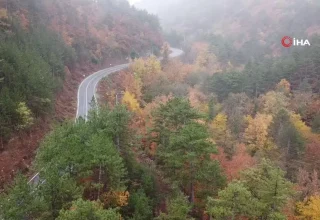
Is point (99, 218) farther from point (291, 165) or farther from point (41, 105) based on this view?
point (291, 165)

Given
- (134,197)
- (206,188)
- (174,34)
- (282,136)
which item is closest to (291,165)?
(282,136)

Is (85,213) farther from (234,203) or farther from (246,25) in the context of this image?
(246,25)

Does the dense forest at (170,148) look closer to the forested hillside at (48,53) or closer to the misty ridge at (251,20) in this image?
the forested hillside at (48,53)

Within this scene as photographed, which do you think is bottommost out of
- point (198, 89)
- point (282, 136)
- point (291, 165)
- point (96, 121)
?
point (291, 165)

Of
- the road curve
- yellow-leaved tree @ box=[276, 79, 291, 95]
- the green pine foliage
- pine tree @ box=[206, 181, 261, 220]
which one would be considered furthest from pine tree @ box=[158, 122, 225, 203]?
yellow-leaved tree @ box=[276, 79, 291, 95]

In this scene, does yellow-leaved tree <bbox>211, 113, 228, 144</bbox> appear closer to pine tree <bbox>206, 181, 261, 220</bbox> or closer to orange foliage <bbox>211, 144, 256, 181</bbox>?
orange foliage <bbox>211, 144, 256, 181</bbox>

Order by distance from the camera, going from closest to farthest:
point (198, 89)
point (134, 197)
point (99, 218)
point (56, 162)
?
point (99, 218) < point (56, 162) < point (134, 197) < point (198, 89)

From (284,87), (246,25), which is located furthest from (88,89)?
(246,25)
